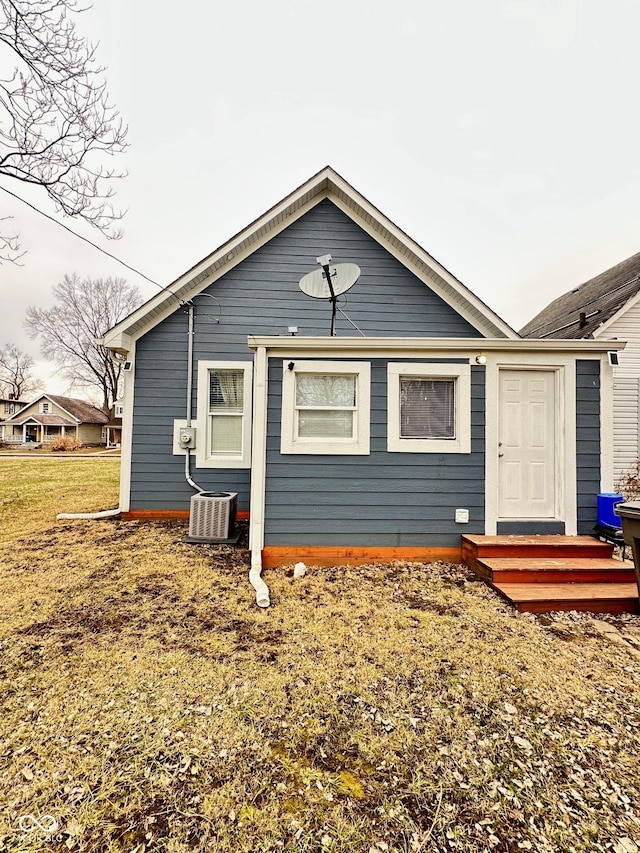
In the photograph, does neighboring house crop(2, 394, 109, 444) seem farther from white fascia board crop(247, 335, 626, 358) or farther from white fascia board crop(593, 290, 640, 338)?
white fascia board crop(593, 290, 640, 338)

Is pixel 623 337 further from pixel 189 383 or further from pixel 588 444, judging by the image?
pixel 189 383

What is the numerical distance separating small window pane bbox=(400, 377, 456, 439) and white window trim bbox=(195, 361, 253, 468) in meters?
2.94

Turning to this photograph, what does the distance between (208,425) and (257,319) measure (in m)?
2.10

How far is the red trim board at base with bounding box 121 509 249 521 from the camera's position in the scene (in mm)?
6312

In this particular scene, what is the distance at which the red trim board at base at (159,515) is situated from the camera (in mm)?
6312

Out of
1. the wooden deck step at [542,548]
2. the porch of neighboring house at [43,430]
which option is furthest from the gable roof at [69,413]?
the wooden deck step at [542,548]

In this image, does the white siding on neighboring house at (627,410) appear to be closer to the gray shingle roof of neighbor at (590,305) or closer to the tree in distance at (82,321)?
the gray shingle roof of neighbor at (590,305)

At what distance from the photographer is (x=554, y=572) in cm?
375

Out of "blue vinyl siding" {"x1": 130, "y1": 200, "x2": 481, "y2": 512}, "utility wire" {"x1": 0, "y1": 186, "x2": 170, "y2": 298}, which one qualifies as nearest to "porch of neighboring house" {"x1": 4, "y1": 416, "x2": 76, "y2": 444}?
"utility wire" {"x1": 0, "y1": 186, "x2": 170, "y2": 298}

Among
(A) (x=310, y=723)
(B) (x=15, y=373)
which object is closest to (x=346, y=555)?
(A) (x=310, y=723)

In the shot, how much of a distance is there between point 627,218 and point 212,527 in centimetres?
2035

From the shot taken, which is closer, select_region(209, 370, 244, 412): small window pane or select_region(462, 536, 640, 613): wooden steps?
select_region(462, 536, 640, 613): wooden steps

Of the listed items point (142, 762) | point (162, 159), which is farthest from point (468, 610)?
point (162, 159)

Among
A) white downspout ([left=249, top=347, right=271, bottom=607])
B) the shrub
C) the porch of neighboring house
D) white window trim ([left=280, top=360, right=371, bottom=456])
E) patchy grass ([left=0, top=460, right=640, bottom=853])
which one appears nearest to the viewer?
patchy grass ([left=0, top=460, right=640, bottom=853])
